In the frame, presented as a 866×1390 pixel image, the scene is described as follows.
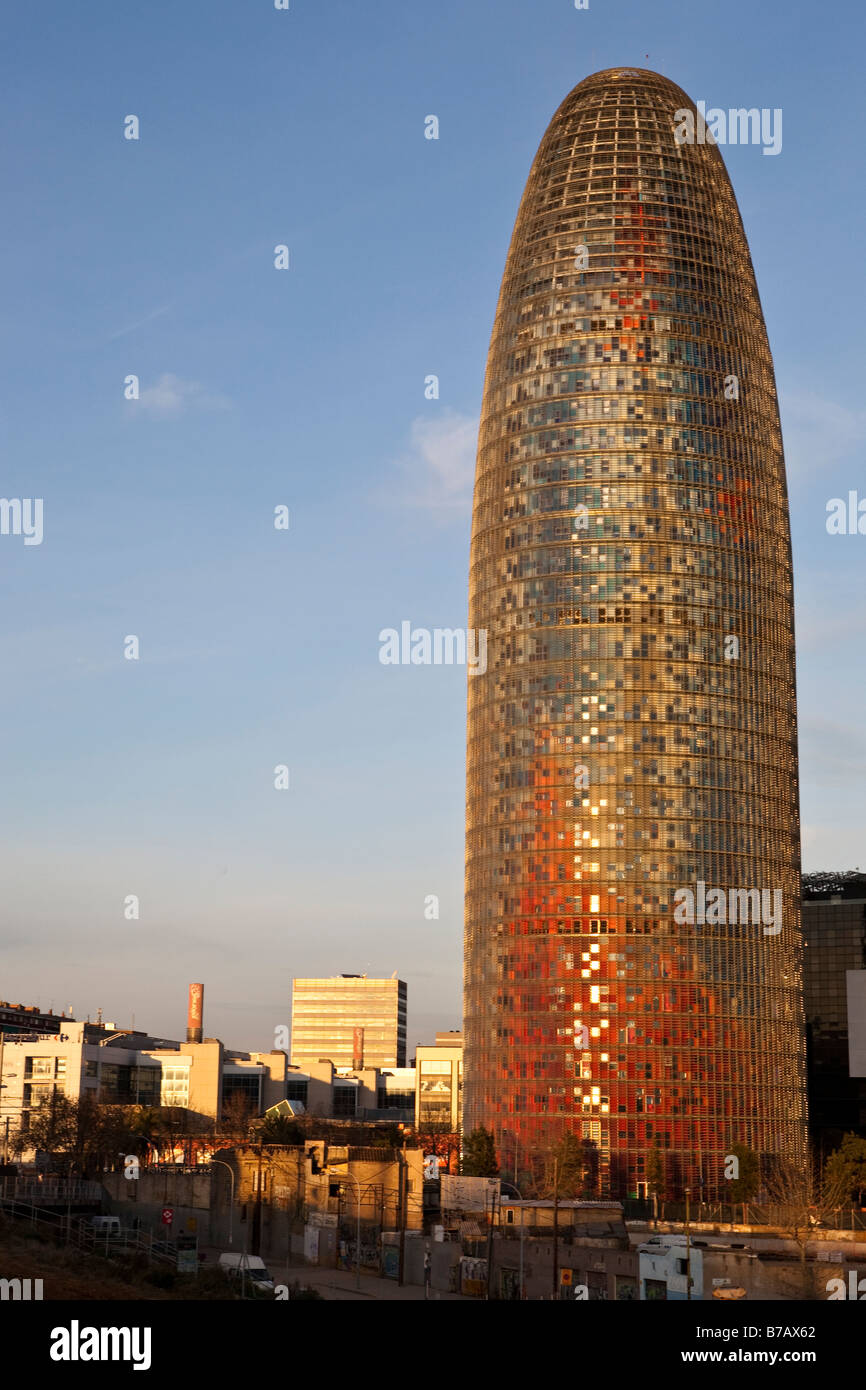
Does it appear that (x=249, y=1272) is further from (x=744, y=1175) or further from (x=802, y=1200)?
(x=744, y=1175)

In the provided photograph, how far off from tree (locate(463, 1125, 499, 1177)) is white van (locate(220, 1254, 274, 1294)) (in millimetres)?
71182

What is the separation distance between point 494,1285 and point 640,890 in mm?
81826

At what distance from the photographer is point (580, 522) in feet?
636

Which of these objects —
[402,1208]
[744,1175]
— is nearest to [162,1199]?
[402,1208]

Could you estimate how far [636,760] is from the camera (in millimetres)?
188375

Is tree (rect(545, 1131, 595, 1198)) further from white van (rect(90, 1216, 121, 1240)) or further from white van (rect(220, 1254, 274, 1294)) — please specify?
white van (rect(220, 1254, 274, 1294))

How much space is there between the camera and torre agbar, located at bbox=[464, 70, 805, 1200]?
183250mm

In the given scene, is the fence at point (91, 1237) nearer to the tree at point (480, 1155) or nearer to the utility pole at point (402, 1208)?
the utility pole at point (402, 1208)

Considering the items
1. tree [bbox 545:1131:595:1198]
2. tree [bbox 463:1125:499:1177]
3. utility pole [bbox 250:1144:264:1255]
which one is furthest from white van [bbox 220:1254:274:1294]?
tree [bbox 463:1125:499:1177]

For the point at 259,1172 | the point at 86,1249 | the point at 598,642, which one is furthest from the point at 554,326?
the point at 86,1249

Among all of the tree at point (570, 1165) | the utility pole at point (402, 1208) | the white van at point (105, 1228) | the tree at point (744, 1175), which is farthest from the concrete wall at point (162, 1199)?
the tree at point (744, 1175)

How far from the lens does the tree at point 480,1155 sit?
580 ft

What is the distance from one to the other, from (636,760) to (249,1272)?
3909 inches
